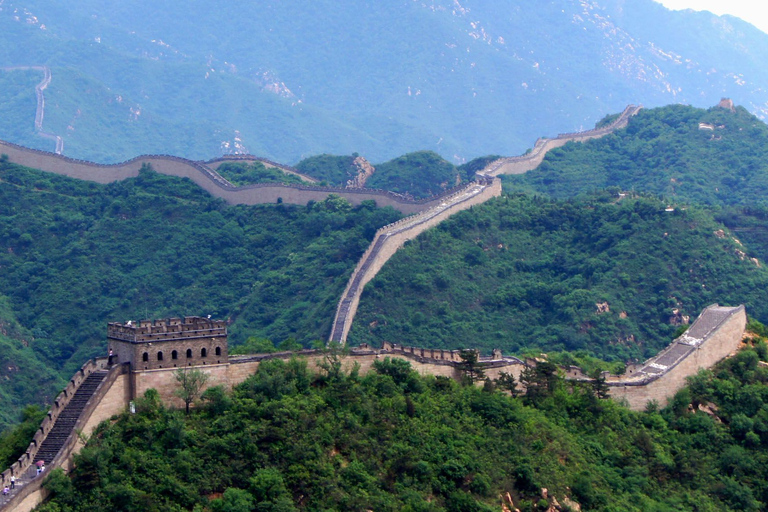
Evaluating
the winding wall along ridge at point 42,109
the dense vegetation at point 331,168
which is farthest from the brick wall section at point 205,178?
the winding wall along ridge at point 42,109

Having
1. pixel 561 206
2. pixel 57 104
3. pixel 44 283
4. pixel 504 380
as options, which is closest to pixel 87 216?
pixel 44 283

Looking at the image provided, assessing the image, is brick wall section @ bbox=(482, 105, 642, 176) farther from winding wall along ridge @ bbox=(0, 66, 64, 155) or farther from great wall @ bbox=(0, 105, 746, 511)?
winding wall along ridge @ bbox=(0, 66, 64, 155)

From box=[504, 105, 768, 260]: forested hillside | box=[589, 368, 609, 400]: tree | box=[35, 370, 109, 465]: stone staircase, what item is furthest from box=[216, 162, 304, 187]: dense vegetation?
box=[35, 370, 109, 465]: stone staircase

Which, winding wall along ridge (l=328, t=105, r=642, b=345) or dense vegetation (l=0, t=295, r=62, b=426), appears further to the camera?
winding wall along ridge (l=328, t=105, r=642, b=345)

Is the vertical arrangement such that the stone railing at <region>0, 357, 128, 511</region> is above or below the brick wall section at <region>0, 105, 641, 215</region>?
below

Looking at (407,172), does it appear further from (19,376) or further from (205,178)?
(19,376)

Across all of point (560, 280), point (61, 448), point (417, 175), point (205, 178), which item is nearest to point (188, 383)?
point (61, 448)
